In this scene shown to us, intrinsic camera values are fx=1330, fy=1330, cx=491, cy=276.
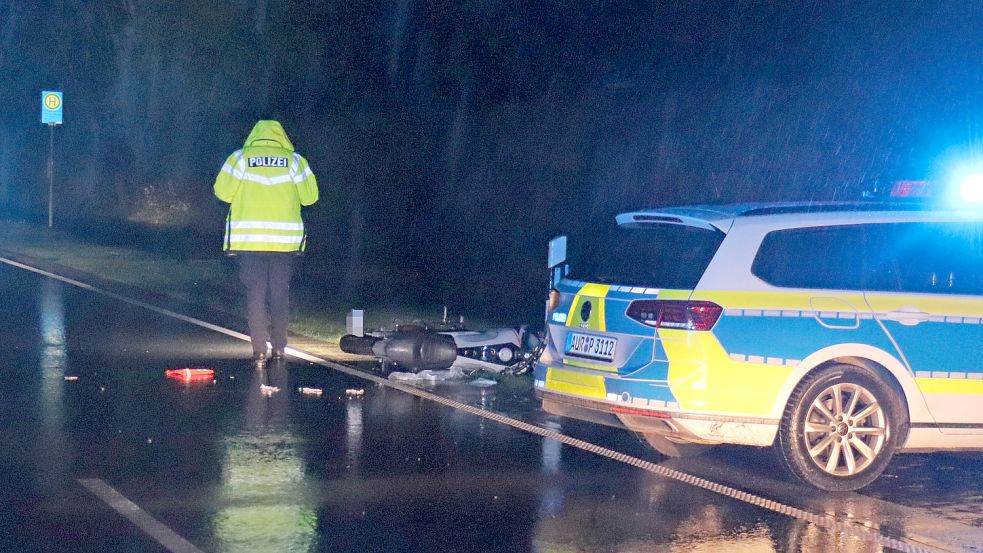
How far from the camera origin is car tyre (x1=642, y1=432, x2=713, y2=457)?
336 inches

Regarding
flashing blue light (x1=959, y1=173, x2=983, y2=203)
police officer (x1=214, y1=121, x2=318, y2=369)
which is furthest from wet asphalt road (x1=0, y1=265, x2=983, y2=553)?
flashing blue light (x1=959, y1=173, x2=983, y2=203)

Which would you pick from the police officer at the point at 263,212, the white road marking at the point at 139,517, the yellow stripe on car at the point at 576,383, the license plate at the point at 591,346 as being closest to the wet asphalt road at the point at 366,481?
the white road marking at the point at 139,517

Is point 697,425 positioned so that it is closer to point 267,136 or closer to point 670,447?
point 670,447

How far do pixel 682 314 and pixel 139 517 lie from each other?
3.12 meters

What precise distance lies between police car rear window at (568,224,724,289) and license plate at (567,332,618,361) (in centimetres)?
35

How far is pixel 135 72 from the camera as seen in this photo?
39.7 metres

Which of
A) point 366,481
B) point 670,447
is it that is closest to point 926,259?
point 670,447

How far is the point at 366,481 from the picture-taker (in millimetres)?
7465

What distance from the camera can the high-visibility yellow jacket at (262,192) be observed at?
1145 centimetres

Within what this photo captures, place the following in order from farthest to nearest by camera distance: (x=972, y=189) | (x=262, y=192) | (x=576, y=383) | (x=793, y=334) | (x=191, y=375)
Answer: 1. (x=262, y=192)
2. (x=191, y=375)
3. (x=972, y=189)
4. (x=576, y=383)
5. (x=793, y=334)

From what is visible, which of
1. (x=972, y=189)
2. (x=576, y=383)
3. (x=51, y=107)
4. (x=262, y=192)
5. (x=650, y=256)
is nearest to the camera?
(x=650, y=256)

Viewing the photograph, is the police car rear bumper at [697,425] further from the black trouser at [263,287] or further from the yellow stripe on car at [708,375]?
the black trouser at [263,287]

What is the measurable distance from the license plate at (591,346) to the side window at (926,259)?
1.61 meters

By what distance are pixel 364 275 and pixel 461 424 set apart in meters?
11.9
